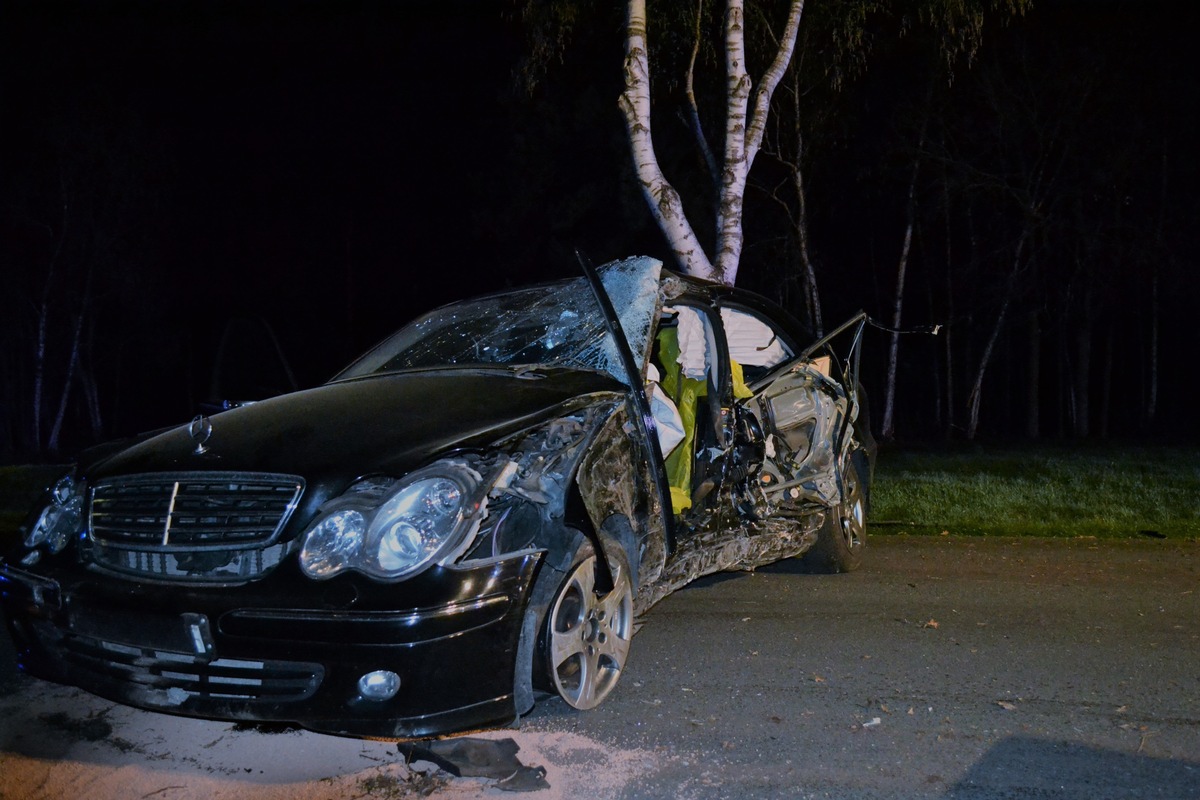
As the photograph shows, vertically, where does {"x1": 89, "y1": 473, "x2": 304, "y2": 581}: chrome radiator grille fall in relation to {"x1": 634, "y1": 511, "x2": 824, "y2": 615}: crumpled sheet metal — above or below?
above

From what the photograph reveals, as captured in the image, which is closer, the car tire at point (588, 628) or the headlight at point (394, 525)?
the headlight at point (394, 525)

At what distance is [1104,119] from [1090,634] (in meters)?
26.5

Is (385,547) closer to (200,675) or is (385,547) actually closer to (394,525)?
(394,525)

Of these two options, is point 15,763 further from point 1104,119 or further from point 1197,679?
point 1104,119

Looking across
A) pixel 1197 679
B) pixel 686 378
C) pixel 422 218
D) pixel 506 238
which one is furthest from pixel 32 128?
pixel 1197 679

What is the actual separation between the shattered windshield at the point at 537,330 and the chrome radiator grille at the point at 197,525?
1.56 metres

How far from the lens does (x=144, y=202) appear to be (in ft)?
122

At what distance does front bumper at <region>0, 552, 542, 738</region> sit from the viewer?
3309mm

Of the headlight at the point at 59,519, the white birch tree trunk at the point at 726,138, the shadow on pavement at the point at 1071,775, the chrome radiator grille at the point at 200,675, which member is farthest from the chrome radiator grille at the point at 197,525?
the white birch tree trunk at the point at 726,138

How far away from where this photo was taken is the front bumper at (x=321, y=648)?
10.9 ft

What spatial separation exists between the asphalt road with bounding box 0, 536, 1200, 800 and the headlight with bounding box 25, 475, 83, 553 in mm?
735

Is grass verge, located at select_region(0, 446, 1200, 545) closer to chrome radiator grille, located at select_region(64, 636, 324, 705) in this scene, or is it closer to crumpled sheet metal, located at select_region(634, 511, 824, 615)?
crumpled sheet metal, located at select_region(634, 511, 824, 615)

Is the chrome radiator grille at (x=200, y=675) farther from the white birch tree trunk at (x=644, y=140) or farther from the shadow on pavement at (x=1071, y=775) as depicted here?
the white birch tree trunk at (x=644, y=140)

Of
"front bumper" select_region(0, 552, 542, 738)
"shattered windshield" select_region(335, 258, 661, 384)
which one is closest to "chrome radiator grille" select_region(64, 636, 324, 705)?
"front bumper" select_region(0, 552, 542, 738)
